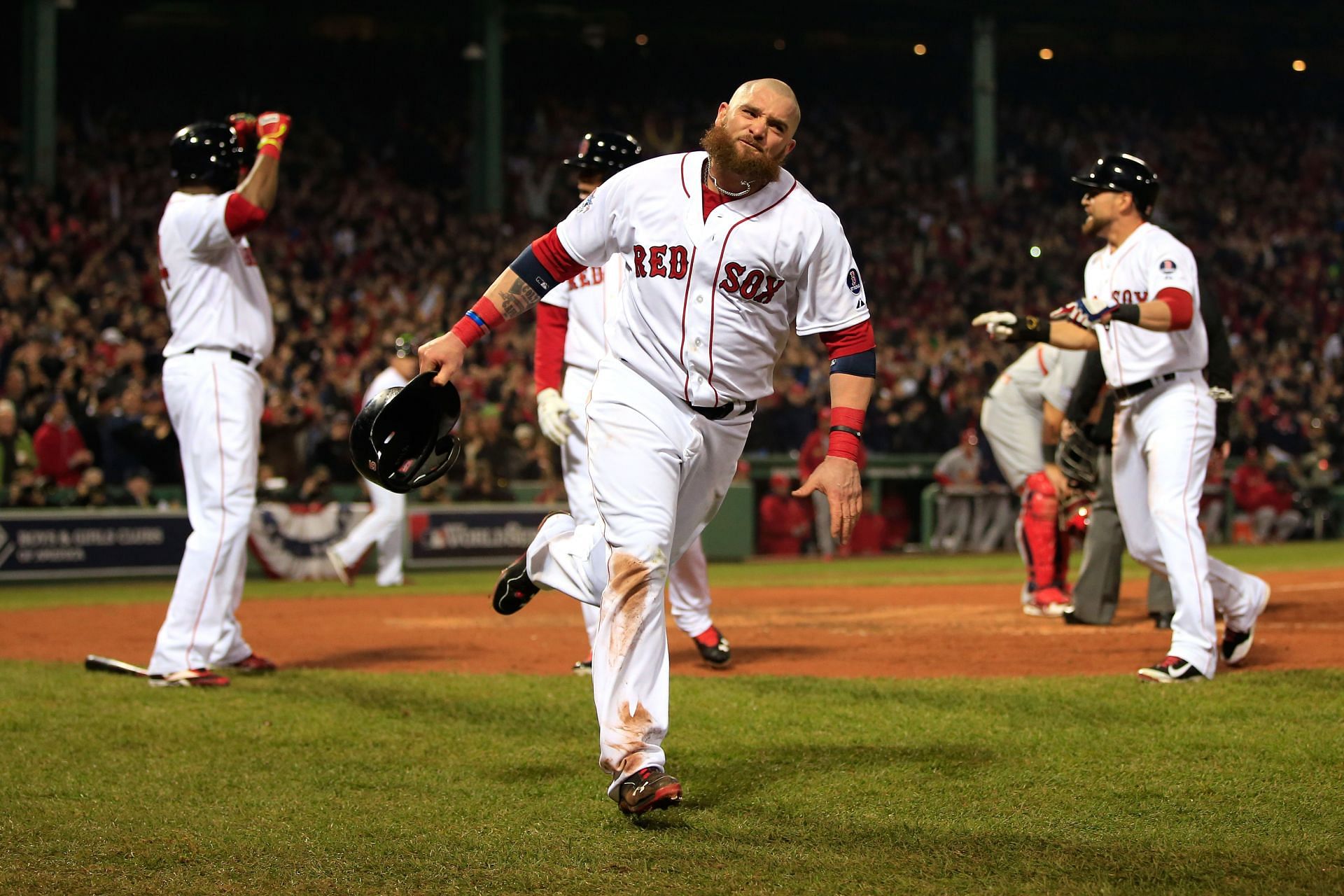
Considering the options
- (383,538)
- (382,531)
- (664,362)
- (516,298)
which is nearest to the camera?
(664,362)

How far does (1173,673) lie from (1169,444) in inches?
39.1

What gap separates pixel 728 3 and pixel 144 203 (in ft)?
44.9

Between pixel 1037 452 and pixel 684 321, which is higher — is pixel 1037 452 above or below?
below

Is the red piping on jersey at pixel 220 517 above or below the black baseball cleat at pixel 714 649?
above

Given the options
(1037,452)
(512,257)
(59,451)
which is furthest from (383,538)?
(512,257)

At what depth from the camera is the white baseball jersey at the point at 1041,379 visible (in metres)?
9.63

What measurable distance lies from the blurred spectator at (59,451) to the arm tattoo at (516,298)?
10662 millimetres

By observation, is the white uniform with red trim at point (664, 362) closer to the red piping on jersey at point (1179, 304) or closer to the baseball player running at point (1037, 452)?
the red piping on jersey at point (1179, 304)

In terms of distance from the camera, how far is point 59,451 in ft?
45.7

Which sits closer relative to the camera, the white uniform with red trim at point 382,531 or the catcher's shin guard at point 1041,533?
the catcher's shin guard at point 1041,533

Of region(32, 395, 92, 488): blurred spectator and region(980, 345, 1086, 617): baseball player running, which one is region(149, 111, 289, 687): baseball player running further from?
region(32, 395, 92, 488): blurred spectator

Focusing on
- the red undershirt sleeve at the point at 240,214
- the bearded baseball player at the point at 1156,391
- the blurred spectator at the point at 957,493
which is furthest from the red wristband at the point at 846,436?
the blurred spectator at the point at 957,493

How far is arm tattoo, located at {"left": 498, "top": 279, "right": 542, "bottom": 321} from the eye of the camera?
14.9ft

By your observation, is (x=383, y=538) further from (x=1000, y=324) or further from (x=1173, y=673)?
(x=1173, y=673)
